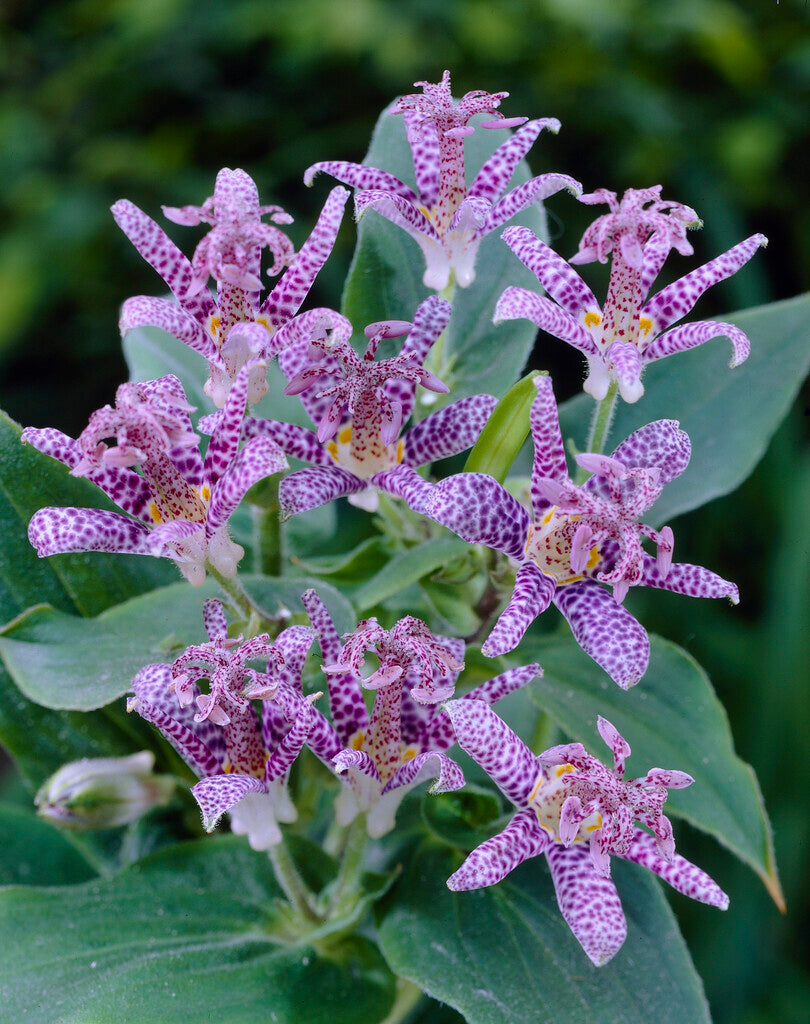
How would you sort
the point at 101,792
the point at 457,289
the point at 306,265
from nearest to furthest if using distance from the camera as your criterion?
1. the point at 306,265
2. the point at 101,792
3. the point at 457,289

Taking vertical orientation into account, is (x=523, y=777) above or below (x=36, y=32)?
below

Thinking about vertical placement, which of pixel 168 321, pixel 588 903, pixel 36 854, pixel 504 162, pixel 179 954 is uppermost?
pixel 504 162

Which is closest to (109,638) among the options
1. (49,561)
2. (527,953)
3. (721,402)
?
(49,561)

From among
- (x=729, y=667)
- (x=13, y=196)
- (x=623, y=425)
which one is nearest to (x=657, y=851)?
(x=623, y=425)

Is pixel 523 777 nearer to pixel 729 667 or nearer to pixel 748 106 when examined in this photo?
pixel 729 667

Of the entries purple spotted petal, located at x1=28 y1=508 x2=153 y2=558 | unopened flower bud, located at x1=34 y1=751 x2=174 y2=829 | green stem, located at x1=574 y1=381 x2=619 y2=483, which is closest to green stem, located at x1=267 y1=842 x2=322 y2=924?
unopened flower bud, located at x1=34 y1=751 x2=174 y2=829

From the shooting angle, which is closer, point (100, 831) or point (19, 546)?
point (19, 546)

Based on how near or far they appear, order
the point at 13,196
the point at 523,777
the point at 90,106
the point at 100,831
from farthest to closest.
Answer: the point at 90,106
the point at 13,196
the point at 100,831
the point at 523,777

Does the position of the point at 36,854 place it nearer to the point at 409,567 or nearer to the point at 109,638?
the point at 109,638
